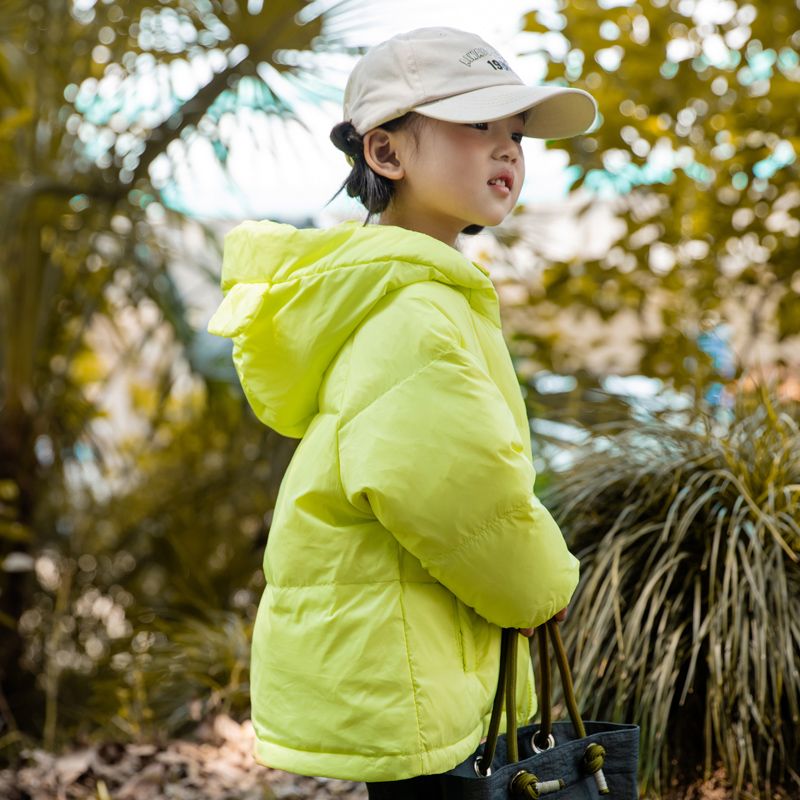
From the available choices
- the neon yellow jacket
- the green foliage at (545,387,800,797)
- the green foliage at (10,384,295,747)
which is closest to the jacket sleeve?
the neon yellow jacket

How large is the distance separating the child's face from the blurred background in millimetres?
991

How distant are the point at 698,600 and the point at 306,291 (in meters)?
1.18

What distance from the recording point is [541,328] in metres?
4.52

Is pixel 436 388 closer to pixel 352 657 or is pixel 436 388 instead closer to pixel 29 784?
pixel 352 657

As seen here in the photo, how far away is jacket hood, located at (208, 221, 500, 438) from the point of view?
1.41 m

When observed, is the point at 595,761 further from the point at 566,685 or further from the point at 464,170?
the point at 464,170

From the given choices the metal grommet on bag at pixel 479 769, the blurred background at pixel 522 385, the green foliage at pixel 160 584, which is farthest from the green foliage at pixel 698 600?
the green foliage at pixel 160 584

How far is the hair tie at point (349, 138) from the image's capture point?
1615 millimetres

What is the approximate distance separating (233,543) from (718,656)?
2.42 meters

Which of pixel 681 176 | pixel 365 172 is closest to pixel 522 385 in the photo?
pixel 681 176

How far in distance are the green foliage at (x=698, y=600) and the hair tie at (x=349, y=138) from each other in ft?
3.57

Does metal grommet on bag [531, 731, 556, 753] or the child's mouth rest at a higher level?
the child's mouth

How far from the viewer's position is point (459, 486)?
1274 millimetres

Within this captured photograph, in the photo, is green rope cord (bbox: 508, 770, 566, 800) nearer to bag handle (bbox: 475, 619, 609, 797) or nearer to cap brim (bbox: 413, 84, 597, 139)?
bag handle (bbox: 475, 619, 609, 797)
